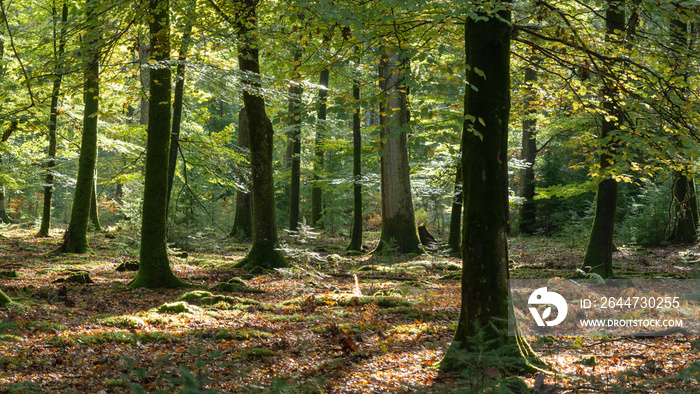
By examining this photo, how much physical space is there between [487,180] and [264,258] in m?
7.39

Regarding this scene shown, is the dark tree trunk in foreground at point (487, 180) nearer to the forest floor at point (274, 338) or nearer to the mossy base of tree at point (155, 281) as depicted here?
the forest floor at point (274, 338)

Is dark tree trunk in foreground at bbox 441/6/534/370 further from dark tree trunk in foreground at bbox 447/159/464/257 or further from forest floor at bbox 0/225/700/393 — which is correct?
dark tree trunk in foreground at bbox 447/159/464/257

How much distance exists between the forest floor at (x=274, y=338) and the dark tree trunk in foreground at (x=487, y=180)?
58cm

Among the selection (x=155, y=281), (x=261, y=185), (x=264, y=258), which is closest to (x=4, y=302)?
(x=155, y=281)

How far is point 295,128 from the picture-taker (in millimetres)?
18516

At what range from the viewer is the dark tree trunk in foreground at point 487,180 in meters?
4.76

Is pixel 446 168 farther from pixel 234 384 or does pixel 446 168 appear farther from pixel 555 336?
pixel 234 384

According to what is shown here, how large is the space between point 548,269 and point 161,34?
9.84 metres

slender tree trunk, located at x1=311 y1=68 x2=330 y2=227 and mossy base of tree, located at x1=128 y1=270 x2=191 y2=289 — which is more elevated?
slender tree trunk, located at x1=311 y1=68 x2=330 y2=227

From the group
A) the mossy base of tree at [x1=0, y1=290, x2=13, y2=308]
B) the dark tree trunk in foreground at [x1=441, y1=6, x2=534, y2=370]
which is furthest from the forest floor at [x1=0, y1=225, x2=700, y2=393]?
the dark tree trunk in foreground at [x1=441, y1=6, x2=534, y2=370]

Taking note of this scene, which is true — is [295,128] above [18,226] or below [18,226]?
above

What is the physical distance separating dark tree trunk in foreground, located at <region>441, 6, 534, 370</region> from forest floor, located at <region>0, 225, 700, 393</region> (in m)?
0.58

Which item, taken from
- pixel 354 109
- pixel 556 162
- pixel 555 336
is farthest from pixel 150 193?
pixel 556 162

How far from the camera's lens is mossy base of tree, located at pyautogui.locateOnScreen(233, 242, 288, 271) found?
1114cm
